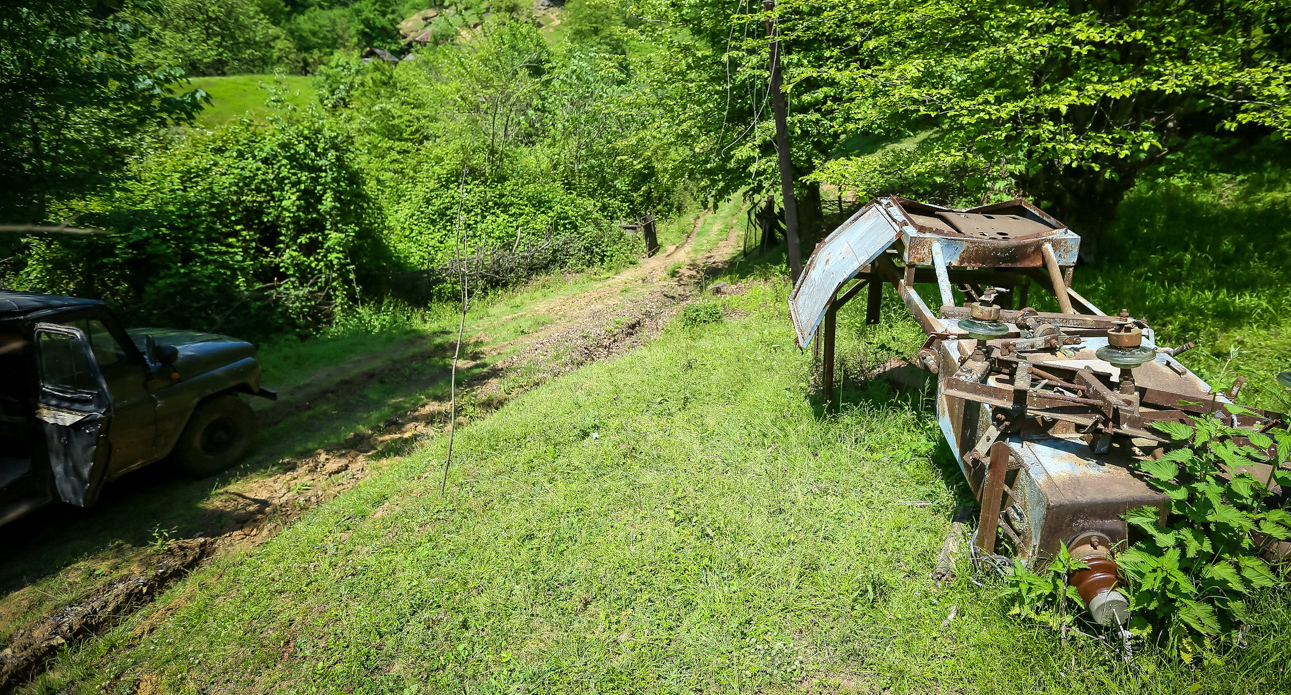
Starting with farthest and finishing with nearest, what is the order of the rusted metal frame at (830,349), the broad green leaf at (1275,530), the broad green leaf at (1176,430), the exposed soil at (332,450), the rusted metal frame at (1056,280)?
the rusted metal frame at (830,349), the exposed soil at (332,450), the rusted metal frame at (1056,280), the broad green leaf at (1176,430), the broad green leaf at (1275,530)

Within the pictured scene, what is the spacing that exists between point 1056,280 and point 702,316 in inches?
244

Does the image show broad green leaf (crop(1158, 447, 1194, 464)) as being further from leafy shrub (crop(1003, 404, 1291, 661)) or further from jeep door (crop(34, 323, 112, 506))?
jeep door (crop(34, 323, 112, 506))

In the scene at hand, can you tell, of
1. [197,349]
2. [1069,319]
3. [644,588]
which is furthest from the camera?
[197,349]

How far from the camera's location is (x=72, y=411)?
532 centimetres

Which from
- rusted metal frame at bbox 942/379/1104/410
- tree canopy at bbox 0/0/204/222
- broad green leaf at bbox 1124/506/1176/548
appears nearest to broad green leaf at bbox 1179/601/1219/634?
broad green leaf at bbox 1124/506/1176/548

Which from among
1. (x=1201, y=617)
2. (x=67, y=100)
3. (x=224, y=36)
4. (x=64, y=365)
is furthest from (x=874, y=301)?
(x=224, y=36)

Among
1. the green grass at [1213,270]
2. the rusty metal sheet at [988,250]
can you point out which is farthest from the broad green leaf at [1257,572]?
the green grass at [1213,270]

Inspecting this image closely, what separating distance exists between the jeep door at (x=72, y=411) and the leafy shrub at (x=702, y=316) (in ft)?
24.9

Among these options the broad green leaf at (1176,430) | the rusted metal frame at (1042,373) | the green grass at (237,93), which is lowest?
the broad green leaf at (1176,430)

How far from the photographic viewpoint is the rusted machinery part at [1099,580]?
2.91 metres

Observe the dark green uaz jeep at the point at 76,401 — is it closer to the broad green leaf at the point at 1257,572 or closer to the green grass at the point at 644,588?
the green grass at the point at 644,588

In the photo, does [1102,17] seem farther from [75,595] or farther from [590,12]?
[590,12]

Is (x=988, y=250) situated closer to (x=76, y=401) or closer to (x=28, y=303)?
(x=76, y=401)

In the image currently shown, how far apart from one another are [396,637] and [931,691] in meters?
3.37
